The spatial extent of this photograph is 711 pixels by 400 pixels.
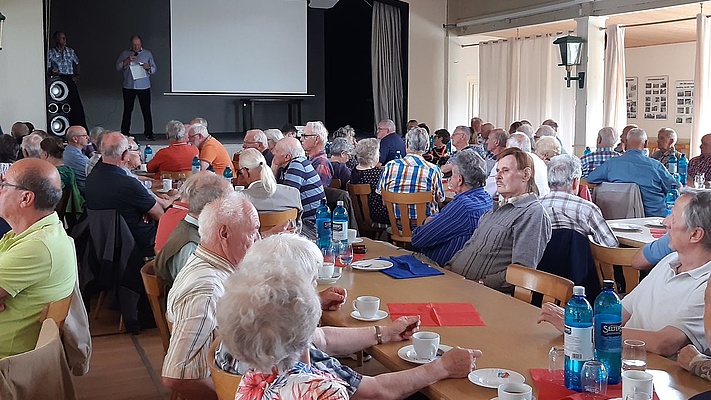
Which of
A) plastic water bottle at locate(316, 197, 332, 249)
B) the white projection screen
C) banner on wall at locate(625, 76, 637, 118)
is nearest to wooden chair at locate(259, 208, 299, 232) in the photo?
plastic water bottle at locate(316, 197, 332, 249)

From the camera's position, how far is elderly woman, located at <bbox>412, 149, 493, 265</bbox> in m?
4.20

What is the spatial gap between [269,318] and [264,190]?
3311 millimetres

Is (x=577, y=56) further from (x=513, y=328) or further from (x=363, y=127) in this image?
(x=513, y=328)

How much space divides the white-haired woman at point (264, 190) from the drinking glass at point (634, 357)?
3.10 metres

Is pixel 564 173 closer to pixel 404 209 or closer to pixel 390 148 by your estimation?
pixel 404 209

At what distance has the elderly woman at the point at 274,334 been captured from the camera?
5.41 feet

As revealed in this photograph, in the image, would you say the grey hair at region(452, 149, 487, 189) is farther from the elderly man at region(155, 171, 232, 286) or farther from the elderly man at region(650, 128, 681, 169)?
the elderly man at region(650, 128, 681, 169)

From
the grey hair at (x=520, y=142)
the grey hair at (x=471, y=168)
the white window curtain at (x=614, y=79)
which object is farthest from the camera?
the white window curtain at (x=614, y=79)

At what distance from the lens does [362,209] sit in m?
6.75

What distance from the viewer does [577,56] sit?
10.1m

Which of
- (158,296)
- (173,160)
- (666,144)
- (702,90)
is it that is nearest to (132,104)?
(173,160)

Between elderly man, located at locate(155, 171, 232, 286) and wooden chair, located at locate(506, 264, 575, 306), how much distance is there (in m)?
1.29

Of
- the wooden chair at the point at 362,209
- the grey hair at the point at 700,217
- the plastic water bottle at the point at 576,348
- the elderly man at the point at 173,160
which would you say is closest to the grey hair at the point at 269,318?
the plastic water bottle at the point at 576,348

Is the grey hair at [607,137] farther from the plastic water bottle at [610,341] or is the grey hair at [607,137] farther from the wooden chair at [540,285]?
the plastic water bottle at [610,341]
